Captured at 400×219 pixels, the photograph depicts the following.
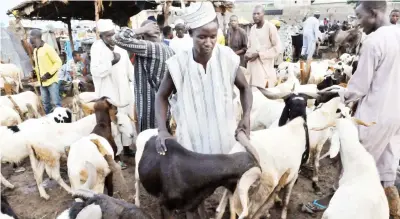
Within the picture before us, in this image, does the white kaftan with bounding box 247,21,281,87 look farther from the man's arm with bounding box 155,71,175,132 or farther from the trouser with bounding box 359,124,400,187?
the man's arm with bounding box 155,71,175,132

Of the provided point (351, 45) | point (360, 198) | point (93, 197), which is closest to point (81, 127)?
point (93, 197)

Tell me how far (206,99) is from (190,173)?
0.61 metres

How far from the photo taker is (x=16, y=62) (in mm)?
13336

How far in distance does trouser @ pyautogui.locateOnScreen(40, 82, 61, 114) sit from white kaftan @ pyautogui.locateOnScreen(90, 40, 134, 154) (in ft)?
8.49

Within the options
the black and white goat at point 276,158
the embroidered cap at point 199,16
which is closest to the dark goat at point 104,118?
the black and white goat at point 276,158

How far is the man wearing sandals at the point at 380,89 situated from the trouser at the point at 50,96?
6346 millimetres

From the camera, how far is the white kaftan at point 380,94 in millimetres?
3000

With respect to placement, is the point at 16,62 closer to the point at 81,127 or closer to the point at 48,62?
the point at 48,62

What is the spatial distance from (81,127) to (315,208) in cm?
348

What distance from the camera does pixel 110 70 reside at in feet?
17.0

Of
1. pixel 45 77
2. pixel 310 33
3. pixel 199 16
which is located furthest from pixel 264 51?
pixel 310 33

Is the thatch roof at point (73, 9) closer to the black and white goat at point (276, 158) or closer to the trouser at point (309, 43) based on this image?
the trouser at point (309, 43)

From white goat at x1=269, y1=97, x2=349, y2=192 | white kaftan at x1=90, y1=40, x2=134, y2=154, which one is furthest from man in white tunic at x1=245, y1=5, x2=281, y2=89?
white kaftan at x1=90, y1=40, x2=134, y2=154

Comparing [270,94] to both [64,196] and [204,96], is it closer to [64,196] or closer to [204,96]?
[204,96]
